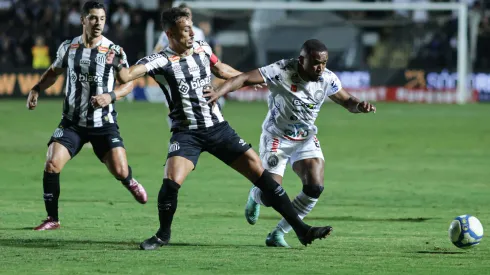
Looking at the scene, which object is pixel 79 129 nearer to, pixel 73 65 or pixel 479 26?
pixel 73 65

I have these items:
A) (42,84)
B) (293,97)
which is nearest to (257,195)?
(293,97)

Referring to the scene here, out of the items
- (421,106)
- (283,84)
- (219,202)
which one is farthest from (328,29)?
(283,84)

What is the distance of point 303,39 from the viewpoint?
33.7m

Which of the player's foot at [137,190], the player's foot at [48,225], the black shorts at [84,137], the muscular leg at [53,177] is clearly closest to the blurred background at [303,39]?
the player's foot at [137,190]

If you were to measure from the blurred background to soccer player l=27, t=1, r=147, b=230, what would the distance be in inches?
799

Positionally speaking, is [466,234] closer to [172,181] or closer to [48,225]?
[172,181]

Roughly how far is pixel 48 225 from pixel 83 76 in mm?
1496

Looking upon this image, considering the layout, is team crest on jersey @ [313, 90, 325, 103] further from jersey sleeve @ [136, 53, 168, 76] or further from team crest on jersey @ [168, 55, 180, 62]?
jersey sleeve @ [136, 53, 168, 76]

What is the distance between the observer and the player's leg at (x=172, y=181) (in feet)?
29.6

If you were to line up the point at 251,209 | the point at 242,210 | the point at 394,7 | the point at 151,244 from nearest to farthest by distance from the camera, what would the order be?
1. the point at 151,244
2. the point at 251,209
3. the point at 242,210
4. the point at 394,7

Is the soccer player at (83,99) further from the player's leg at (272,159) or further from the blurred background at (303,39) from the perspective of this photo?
the blurred background at (303,39)

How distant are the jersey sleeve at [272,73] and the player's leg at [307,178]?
2.22 ft

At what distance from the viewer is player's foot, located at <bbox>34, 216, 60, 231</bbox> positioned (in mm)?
10156

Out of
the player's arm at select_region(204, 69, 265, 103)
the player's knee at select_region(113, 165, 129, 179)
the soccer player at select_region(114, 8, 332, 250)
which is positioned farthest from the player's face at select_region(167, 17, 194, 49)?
the player's knee at select_region(113, 165, 129, 179)
